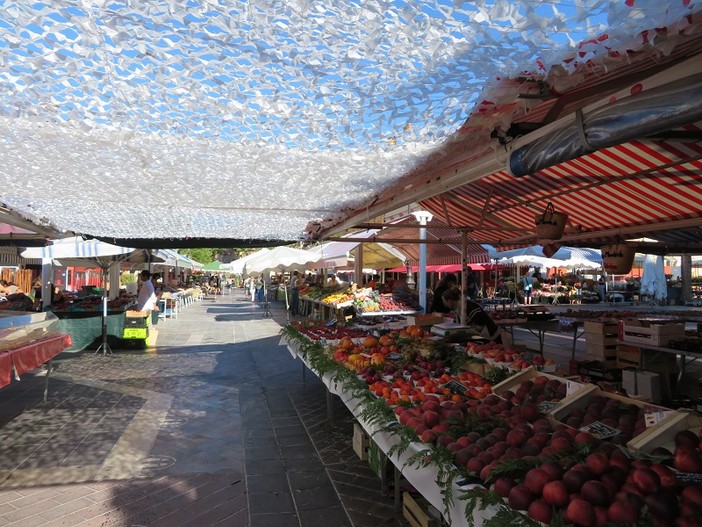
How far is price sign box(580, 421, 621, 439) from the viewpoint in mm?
2414

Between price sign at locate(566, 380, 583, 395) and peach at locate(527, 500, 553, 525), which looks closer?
peach at locate(527, 500, 553, 525)

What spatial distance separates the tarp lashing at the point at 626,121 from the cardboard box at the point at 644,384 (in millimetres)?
5234

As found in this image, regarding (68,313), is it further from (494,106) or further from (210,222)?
(494,106)

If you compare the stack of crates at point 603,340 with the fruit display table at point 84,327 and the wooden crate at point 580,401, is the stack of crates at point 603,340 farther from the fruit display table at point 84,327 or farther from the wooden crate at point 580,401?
the fruit display table at point 84,327

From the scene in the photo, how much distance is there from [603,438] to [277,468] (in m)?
3.05

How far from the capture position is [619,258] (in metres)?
6.45

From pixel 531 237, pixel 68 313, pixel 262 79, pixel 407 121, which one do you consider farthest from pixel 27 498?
pixel 68 313

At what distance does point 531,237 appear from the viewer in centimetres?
732

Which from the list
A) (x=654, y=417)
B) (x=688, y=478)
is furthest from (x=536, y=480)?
(x=654, y=417)

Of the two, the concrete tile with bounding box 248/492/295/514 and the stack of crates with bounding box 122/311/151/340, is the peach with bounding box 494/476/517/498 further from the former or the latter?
the stack of crates with bounding box 122/311/151/340

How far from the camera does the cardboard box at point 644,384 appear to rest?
5.99 m

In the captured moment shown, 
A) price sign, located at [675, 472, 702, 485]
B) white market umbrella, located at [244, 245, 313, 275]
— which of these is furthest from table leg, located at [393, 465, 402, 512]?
white market umbrella, located at [244, 245, 313, 275]

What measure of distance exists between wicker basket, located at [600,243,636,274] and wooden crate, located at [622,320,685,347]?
880 mm

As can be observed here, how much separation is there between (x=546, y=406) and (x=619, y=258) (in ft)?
14.3
